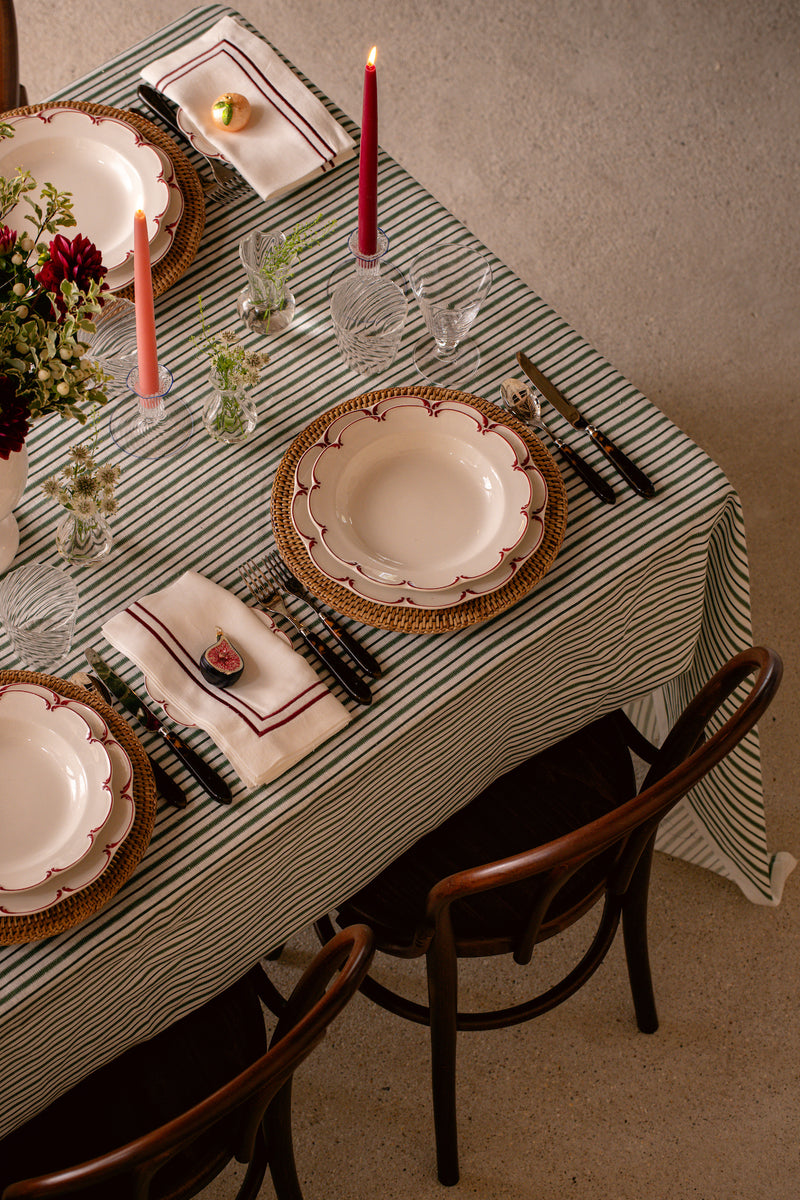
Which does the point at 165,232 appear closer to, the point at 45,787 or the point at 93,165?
the point at 93,165

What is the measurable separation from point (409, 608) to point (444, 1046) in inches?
24.8

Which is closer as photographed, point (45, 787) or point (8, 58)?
point (45, 787)

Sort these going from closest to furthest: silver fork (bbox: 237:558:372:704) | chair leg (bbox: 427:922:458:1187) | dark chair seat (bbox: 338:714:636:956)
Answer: silver fork (bbox: 237:558:372:704)
chair leg (bbox: 427:922:458:1187)
dark chair seat (bbox: 338:714:636:956)

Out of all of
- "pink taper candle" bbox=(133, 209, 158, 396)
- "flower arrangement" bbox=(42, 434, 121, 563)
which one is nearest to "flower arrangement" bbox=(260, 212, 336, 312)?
"pink taper candle" bbox=(133, 209, 158, 396)

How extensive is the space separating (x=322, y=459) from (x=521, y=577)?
27 centimetres

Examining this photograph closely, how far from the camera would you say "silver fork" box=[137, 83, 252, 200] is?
1512 millimetres

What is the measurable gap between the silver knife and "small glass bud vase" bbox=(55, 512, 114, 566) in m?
0.57

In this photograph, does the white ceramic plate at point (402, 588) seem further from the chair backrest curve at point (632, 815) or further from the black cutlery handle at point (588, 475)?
the chair backrest curve at point (632, 815)

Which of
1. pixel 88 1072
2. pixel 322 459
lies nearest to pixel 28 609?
pixel 322 459

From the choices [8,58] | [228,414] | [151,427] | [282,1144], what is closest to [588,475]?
[228,414]

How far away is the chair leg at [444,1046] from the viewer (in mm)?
1272

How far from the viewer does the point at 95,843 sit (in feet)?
3.42

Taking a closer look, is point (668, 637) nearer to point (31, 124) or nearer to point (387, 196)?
point (387, 196)

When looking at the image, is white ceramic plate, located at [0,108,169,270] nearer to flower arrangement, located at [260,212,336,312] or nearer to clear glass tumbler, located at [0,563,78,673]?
flower arrangement, located at [260,212,336,312]
